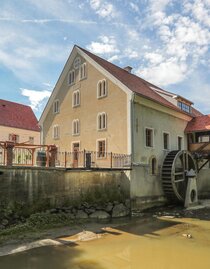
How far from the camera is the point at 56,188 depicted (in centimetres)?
1234

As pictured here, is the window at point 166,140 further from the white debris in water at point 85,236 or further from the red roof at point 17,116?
the red roof at point 17,116

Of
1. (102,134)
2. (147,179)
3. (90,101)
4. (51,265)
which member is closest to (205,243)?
(51,265)

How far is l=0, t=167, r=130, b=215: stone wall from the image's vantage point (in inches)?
424

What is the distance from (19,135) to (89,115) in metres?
12.2

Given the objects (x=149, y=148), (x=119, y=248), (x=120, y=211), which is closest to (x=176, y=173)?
(x=149, y=148)

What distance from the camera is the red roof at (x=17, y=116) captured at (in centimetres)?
2908

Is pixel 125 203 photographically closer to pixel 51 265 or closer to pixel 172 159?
pixel 172 159

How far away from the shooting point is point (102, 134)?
18.7 m

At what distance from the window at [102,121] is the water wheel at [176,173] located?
4621mm

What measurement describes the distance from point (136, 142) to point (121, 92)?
3.24 m

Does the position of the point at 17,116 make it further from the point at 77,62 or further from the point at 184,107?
the point at 184,107

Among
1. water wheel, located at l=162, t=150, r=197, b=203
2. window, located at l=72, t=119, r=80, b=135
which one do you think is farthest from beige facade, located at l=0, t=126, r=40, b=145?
water wheel, located at l=162, t=150, r=197, b=203

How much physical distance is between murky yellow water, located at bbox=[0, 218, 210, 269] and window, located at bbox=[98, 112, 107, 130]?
8.38 m

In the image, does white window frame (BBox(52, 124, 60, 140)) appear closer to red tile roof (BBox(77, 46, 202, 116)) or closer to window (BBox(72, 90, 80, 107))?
window (BBox(72, 90, 80, 107))
